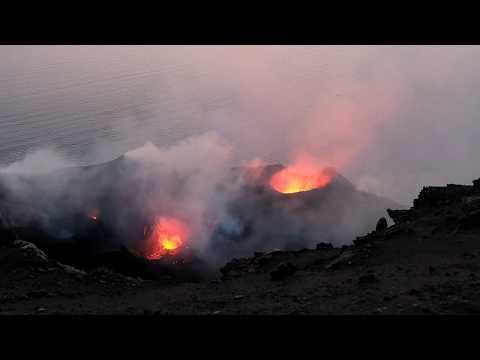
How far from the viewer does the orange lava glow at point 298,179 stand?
1489 inches

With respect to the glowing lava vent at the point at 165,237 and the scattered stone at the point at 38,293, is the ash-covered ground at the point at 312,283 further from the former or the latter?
the glowing lava vent at the point at 165,237

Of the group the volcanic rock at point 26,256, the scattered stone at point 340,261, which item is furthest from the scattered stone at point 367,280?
the volcanic rock at point 26,256

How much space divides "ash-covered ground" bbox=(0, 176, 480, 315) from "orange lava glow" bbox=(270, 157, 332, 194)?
2439 centimetres

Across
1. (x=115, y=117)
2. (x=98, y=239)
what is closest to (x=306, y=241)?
(x=98, y=239)

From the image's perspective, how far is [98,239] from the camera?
24.5m

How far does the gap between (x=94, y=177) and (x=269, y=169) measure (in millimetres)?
16615

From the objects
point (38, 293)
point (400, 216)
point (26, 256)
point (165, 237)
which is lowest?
point (38, 293)

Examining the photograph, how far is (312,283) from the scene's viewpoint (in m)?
9.44

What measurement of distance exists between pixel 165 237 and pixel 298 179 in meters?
16.1

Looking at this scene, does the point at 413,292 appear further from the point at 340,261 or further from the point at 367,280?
the point at 340,261

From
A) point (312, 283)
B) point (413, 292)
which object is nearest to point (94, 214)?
point (312, 283)

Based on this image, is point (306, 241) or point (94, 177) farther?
point (94, 177)

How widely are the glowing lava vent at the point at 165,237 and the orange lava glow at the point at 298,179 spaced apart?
10581 millimetres
